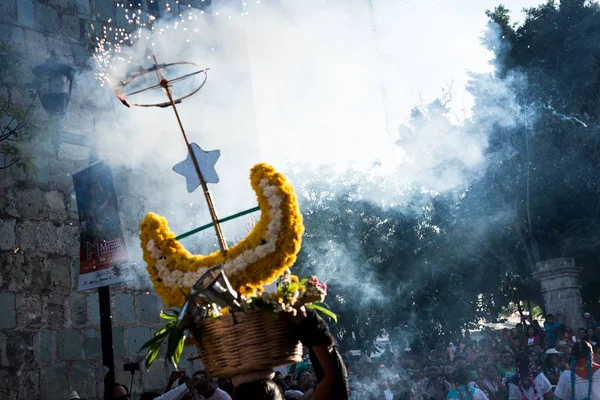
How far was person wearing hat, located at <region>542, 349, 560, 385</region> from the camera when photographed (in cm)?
1101

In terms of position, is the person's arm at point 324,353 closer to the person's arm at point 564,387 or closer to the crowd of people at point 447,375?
the crowd of people at point 447,375

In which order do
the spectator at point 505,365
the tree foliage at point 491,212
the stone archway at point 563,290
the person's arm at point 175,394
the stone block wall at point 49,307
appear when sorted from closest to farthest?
the person's arm at point 175,394 → the stone block wall at point 49,307 → the spectator at point 505,365 → the stone archway at point 563,290 → the tree foliage at point 491,212

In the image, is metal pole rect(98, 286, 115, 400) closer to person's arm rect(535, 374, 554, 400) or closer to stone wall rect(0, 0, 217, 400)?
stone wall rect(0, 0, 217, 400)

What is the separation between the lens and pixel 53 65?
8.02 metres

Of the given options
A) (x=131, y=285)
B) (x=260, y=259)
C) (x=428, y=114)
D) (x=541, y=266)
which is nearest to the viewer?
(x=260, y=259)

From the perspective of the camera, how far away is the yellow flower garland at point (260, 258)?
3.30 m

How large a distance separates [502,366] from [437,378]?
1.59 m

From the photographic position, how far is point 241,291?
3309 mm

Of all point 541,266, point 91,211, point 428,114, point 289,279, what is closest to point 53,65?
point 91,211

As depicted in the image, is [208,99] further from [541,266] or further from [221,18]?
[541,266]

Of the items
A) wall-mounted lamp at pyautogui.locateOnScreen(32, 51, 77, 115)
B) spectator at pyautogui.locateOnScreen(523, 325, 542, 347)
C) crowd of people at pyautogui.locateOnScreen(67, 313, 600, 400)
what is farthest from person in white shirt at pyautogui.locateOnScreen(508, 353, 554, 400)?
wall-mounted lamp at pyautogui.locateOnScreen(32, 51, 77, 115)

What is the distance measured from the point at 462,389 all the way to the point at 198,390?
4754 mm

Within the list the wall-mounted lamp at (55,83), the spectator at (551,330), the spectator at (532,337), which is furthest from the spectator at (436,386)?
the wall-mounted lamp at (55,83)

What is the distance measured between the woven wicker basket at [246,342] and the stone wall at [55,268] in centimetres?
527
